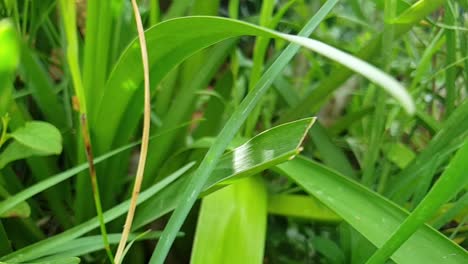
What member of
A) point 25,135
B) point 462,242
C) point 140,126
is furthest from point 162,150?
point 462,242

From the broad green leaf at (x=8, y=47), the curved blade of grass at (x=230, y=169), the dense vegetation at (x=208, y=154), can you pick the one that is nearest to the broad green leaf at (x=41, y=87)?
the dense vegetation at (x=208, y=154)

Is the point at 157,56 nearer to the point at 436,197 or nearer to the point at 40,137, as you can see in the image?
the point at 40,137

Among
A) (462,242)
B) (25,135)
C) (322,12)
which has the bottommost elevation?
(462,242)

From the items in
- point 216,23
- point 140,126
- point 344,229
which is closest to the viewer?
point 216,23

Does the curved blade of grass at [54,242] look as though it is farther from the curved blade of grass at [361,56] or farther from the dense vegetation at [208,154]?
the curved blade of grass at [361,56]

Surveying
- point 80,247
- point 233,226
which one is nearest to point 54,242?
point 80,247

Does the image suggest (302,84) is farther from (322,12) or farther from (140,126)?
(322,12)

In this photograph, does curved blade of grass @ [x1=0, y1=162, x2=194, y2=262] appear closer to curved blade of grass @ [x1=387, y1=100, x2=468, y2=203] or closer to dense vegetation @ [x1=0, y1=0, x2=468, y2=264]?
dense vegetation @ [x1=0, y1=0, x2=468, y2=264]

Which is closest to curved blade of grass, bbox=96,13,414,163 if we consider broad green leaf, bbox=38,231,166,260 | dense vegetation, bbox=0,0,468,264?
dense vegetation, bbox=0,0,468,264
